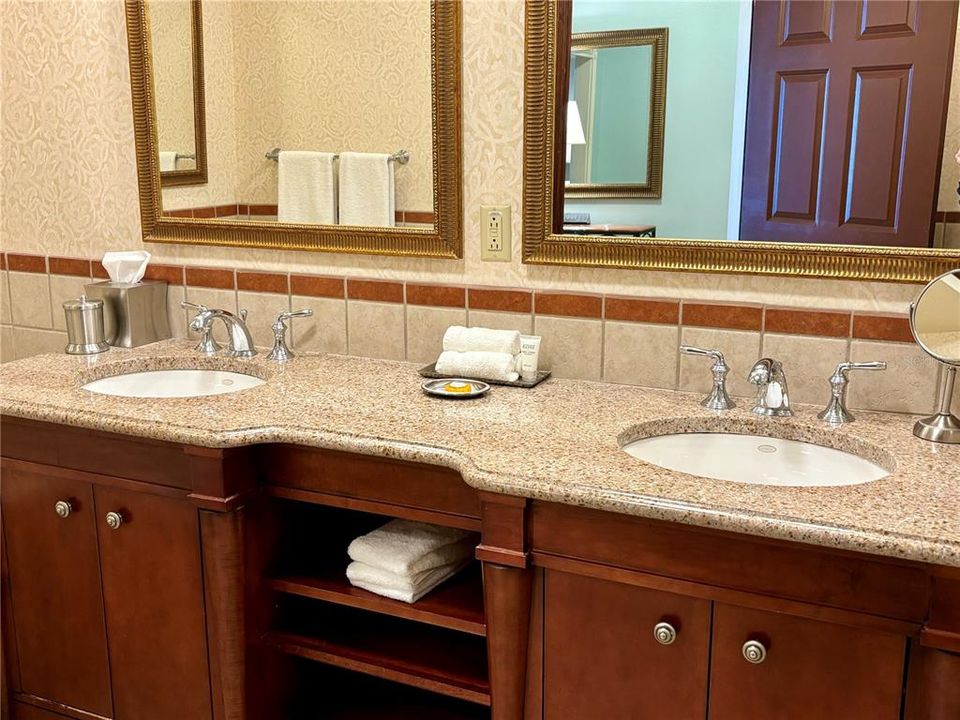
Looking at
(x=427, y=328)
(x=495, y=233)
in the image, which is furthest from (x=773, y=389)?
(x=427, y=328)

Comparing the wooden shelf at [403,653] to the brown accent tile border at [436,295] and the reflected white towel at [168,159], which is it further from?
the reflected white towel at [168,159]

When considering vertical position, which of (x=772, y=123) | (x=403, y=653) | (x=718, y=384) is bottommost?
(x=403, y=653)

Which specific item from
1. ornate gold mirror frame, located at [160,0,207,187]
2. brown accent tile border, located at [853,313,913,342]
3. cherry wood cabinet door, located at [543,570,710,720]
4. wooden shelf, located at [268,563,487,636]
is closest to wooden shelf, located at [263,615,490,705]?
wooden shelf, located at [268,563,487,636]

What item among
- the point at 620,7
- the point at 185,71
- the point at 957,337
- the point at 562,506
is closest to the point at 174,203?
the point at 185,71

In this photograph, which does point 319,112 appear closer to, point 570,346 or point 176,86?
point 176,86

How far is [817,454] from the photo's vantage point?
1497 millimetres

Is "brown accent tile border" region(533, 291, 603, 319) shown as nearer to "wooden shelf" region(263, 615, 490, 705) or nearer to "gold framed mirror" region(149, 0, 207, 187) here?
"wooden shelf" region(263, 615, 490, 705)

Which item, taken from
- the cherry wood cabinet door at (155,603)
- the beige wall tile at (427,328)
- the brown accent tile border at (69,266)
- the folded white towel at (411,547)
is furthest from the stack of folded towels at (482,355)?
the brown accent tile border at (69,266)

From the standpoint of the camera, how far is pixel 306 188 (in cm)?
199

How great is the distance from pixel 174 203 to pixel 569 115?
1.00 meters

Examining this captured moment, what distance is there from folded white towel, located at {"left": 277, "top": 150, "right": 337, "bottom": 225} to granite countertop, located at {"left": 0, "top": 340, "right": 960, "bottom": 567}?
0.32 metres

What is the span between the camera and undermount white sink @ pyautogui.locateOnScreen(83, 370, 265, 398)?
1.97 m

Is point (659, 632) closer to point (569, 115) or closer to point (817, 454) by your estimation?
point (817, 454)

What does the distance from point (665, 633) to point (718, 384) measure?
1.66 feet
